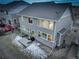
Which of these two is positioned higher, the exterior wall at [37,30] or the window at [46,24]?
the window at [46,24]

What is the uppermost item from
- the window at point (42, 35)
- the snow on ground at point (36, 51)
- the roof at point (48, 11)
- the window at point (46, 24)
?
the roof at point (48, 11)

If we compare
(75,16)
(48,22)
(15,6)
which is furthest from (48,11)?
(15,6)

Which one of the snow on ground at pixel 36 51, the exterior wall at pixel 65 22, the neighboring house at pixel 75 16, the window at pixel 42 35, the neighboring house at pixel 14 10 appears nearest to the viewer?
the snow on ground at pixel 36 51

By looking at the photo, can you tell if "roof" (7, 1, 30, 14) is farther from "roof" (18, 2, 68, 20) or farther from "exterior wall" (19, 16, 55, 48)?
"roof" (18, 2, 68, 20)

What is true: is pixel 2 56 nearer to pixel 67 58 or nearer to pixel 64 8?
pixel 67 58

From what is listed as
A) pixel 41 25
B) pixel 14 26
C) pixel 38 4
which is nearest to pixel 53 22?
pixel 41 25

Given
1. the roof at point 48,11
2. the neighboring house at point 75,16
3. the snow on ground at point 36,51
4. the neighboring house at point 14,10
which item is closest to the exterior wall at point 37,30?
the snow on ground at point 36,51

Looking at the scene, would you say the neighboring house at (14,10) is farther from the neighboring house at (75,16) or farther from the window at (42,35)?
the neighboring house at (75,16)

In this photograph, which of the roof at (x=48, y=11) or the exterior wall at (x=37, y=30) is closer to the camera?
the roof at (x=48, y=11)
